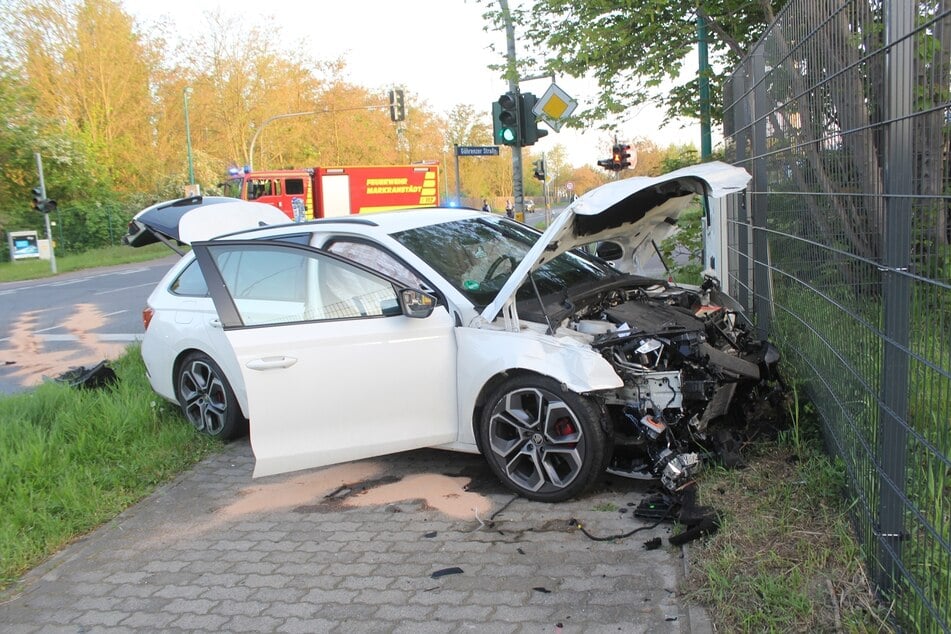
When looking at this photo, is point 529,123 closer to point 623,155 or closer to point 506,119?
point 506,119

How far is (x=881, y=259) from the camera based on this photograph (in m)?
2.62

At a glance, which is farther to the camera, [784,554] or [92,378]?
[92,378]

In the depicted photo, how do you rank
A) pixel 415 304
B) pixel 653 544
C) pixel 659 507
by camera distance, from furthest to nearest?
pixel 415 304, pixel 659 507, pixel 653 544

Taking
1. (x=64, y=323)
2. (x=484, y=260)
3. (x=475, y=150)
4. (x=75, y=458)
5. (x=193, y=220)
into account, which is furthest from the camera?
(x=64, y=323)

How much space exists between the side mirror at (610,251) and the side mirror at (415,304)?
213 cm

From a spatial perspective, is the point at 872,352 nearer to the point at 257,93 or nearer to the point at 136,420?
the point at 136,420

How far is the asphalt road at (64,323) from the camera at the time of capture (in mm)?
10695

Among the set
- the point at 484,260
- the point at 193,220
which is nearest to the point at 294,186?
the point at 193,220

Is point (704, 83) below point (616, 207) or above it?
above

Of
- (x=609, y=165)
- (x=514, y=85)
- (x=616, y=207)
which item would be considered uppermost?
(x=514, y=85)

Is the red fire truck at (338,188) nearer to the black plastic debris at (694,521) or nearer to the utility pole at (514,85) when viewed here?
the utility pole at (514,85)

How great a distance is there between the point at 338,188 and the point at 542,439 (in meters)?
29.4

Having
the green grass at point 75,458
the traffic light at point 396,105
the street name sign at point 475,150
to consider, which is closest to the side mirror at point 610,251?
the green grass at point 75,458

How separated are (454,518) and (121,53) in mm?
44352
